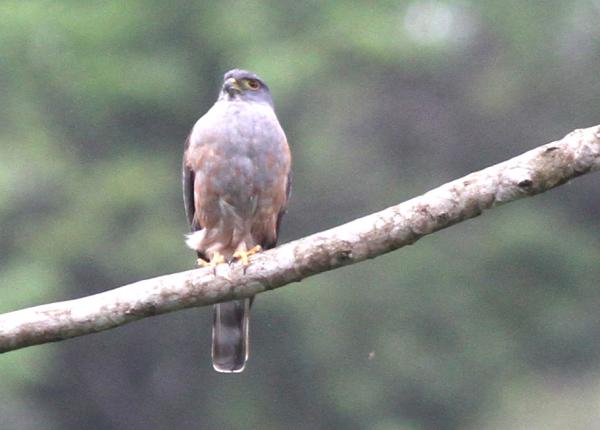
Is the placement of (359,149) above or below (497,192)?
below

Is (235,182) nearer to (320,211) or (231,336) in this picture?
(231,336)

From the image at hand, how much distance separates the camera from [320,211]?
21.5m

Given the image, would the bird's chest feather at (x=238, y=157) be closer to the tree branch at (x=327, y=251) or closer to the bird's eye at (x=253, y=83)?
the bird's eye at (x=253, y=83)

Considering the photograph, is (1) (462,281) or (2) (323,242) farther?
(1) (462,281)

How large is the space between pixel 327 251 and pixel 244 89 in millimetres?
2065

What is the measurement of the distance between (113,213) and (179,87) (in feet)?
9.07

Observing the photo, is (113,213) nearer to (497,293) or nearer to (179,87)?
(179,87)

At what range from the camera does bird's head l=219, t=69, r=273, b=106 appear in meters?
8.48

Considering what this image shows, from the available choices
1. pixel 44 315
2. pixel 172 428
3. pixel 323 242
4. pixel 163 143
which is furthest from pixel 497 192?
pixel 163 143

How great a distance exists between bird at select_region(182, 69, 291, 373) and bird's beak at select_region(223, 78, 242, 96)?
22 cm

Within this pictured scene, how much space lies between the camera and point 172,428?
21906 millimetres

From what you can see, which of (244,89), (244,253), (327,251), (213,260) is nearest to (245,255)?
(244,253)

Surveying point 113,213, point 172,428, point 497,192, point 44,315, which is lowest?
point 172,428

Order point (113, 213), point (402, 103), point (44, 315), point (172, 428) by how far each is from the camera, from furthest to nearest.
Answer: point (402, 103), point (113, 213), point (172, 428), point (44, 315)
